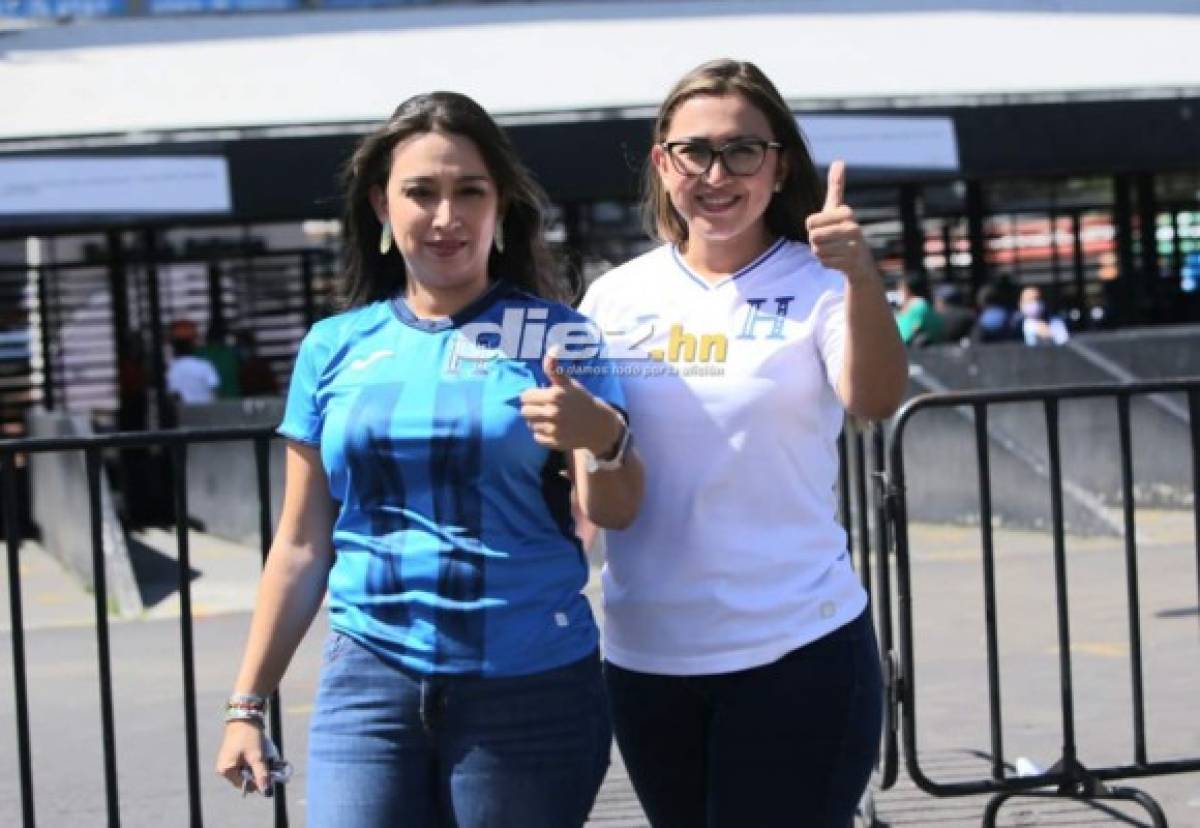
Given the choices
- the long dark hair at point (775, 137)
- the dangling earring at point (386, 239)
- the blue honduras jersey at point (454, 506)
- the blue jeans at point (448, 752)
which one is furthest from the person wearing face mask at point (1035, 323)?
the blue jeans at point (448, 752)

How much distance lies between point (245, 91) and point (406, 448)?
1708 centimetres

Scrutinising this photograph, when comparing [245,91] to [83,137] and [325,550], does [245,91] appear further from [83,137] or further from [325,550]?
[325,550]

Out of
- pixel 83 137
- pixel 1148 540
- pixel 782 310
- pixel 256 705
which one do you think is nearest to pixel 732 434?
pixel 782 310

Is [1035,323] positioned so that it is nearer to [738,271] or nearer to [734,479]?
[738,271]

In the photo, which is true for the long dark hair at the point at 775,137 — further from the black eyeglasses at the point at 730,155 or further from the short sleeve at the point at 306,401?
the short sleeve at the point at 306,401

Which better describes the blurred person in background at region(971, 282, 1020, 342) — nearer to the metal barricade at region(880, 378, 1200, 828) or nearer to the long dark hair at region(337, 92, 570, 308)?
the metal barricade at region(880, 378, 1200, 828)

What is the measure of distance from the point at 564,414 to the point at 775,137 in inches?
28.4

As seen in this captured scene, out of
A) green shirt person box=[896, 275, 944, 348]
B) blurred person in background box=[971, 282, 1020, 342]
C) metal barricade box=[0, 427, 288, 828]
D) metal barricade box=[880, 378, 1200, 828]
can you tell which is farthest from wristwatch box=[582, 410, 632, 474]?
blurred person in background box=[971, 282, 1020, 342]

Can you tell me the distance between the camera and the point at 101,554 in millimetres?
5387

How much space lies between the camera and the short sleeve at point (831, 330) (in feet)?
11.0

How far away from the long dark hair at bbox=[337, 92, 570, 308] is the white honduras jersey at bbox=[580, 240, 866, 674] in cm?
19

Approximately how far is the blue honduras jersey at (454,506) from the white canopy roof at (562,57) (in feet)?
51.0

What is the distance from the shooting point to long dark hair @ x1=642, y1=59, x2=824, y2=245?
11.3ft

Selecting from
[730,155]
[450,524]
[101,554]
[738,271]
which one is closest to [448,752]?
[450,524]
